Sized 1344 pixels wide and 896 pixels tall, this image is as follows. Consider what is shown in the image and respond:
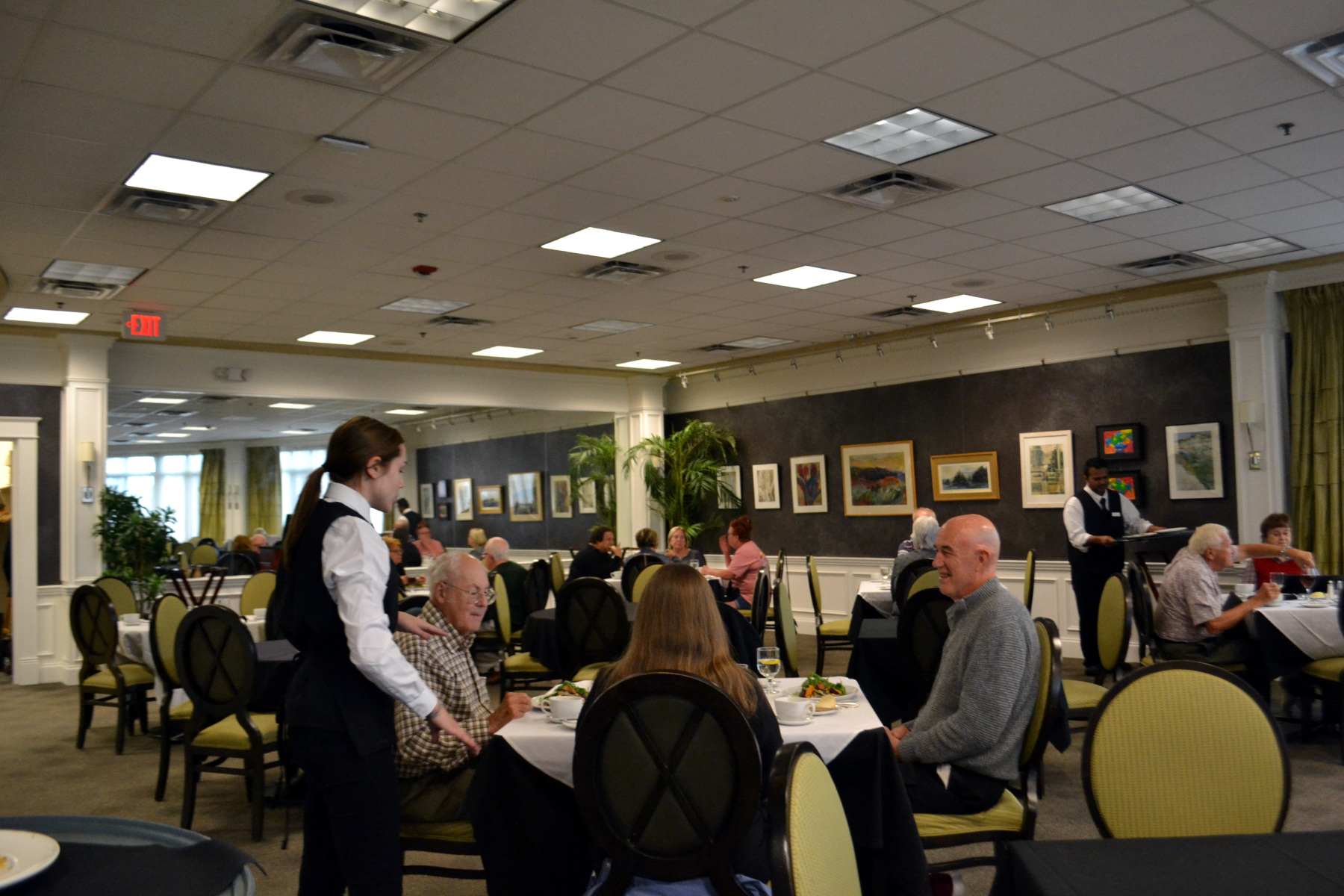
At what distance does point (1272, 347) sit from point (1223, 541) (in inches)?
136

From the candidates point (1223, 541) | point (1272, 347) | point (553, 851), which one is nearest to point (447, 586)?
point (553, 851)

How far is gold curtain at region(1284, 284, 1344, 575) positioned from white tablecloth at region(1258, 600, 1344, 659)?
2783 millimetres

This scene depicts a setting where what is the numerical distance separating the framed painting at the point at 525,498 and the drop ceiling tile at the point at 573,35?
10.2 meters

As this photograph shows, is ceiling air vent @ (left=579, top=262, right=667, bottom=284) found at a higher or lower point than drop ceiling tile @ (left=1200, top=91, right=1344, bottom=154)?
lower

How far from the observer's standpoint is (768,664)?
3.70 metres

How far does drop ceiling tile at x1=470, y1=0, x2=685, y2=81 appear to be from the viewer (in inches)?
150

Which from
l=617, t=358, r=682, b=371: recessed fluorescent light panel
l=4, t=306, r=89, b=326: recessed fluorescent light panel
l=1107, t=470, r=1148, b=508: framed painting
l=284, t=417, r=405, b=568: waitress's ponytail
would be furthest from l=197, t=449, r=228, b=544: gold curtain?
l=284, t=417, r=405, b=568: waitress's ponytail

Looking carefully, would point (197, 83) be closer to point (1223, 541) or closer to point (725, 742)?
point (725, 742)

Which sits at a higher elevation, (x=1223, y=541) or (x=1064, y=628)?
(x=1223, y=541)

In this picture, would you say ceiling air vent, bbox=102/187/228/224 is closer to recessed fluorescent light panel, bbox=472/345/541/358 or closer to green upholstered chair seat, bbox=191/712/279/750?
green upholstered chair seat, bbox=191/712/279/750

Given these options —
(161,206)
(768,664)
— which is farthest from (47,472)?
(768,664)

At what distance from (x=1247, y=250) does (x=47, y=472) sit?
11.2 metres

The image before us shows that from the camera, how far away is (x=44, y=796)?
5684 mm

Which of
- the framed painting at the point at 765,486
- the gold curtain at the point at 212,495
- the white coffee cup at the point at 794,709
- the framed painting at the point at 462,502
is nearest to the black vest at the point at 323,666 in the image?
the white coffee cup at the point at 794,709
